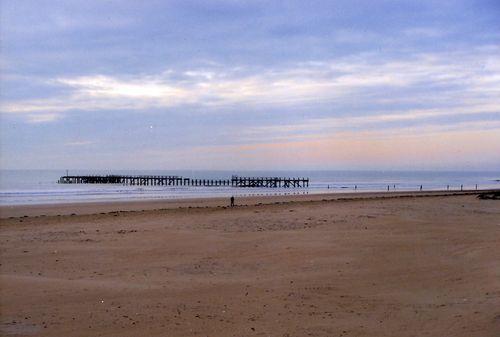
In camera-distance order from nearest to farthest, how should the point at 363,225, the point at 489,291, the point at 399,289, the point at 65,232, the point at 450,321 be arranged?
the point at 450,321, the point at 489,291, the point at 399,289, the point at 65,232, the point at 363,225

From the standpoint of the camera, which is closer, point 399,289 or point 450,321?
point 450,321

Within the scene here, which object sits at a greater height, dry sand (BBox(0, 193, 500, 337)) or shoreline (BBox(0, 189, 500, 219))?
dry sand (BBox(0, 193, 500, 337))

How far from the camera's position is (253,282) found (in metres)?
9.56

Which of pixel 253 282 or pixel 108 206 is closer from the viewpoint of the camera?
pixel 253 282

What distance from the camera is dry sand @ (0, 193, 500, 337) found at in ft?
22.5

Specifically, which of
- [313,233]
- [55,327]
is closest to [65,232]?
[313,233]

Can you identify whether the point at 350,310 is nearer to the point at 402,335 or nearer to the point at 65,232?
the point at 402,335

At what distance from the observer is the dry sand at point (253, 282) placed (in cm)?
686

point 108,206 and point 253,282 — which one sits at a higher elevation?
point 253,282

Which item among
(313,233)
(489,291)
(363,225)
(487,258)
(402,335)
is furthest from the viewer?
(363,225)

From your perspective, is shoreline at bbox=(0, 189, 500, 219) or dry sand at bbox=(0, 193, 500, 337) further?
shoreline at bbox=(0, 189, 500, 219)

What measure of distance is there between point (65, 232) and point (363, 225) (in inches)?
A: 417

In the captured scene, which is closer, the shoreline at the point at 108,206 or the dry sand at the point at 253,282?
the dry sand at the point at 253,282

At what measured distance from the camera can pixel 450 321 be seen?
266 inches
